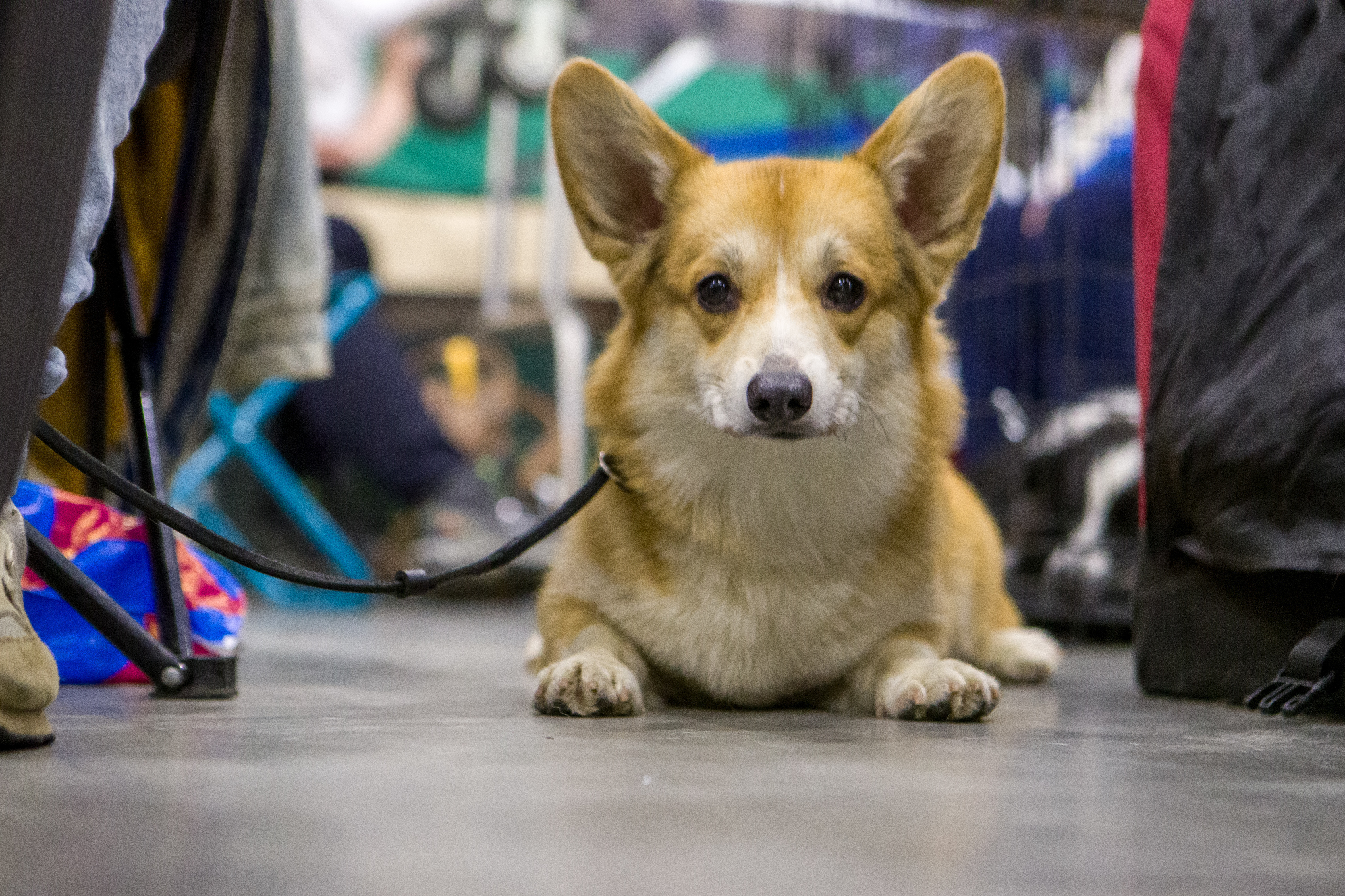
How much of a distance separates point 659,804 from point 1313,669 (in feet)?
2.64

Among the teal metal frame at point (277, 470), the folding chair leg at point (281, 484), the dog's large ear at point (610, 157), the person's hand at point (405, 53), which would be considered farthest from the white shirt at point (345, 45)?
the dog's large ear at point (610, 157)

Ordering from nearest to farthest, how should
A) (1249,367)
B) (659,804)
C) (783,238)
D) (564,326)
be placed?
(659,804) < (1249,367) < (783,238) < (564,326)

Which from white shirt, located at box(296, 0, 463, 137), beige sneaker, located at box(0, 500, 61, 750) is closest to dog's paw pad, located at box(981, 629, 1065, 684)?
beige sneaker, located at box(0, 500, 61, 750)

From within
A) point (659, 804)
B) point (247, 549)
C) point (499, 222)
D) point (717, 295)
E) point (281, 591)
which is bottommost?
point (281, 591)

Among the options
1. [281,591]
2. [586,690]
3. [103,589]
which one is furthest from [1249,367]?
[281,591]

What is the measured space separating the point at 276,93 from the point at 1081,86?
1.85 metres

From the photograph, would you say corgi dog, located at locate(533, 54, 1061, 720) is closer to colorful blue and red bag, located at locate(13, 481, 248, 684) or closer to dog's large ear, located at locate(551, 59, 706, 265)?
dog's large ear, located at locate(551, 59, 706, 265)

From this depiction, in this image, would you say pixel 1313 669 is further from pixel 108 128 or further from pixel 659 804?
pixel 108 128

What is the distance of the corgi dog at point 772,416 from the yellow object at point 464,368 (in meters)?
3.14

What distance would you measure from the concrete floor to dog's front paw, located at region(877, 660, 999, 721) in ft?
0.07

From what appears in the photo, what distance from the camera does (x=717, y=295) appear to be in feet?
4.85

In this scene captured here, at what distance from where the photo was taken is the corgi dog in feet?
4.50

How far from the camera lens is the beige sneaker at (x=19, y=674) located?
2.94 feet

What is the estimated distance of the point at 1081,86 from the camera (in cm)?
271
